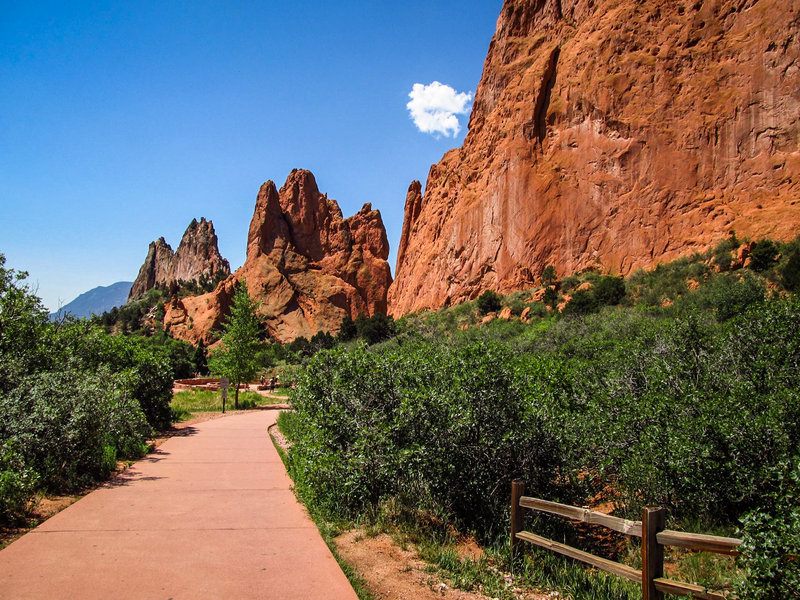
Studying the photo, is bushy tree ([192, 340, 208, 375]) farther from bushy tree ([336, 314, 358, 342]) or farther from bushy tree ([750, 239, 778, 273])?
bushy tree ([750, 239, 778, 273])

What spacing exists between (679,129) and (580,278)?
1423 cm

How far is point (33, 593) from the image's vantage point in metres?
4.30

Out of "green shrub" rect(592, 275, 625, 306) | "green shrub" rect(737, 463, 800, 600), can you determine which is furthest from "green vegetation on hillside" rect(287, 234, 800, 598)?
"green shrub" rect(592, 275, 625, 306)

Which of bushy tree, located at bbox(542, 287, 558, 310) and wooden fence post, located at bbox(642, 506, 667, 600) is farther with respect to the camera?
bushy tree, located at bbox(542, 287, 558, 310)

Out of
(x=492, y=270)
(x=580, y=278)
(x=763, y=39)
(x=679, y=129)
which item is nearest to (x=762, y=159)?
(x=679, y=129)

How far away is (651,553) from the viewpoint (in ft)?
14.5

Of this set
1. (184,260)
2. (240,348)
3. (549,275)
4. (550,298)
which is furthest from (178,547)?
(184,260)

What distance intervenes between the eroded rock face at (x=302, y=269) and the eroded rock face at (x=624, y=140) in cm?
2365

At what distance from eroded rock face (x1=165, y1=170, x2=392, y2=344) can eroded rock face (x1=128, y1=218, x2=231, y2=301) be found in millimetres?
58147

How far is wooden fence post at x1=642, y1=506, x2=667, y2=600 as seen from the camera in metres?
4.40

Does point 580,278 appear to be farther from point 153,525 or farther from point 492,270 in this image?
point 153,525

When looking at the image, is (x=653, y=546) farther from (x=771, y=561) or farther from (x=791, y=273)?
(x=791, y=273)

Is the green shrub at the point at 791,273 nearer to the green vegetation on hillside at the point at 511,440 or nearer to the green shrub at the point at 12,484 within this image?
the green vegetation on hillside at the point at 511,440

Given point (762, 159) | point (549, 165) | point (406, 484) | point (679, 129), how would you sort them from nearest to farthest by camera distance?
point (406, 484) < point (762, 159) < point (679, 129) < point (549, 165)
